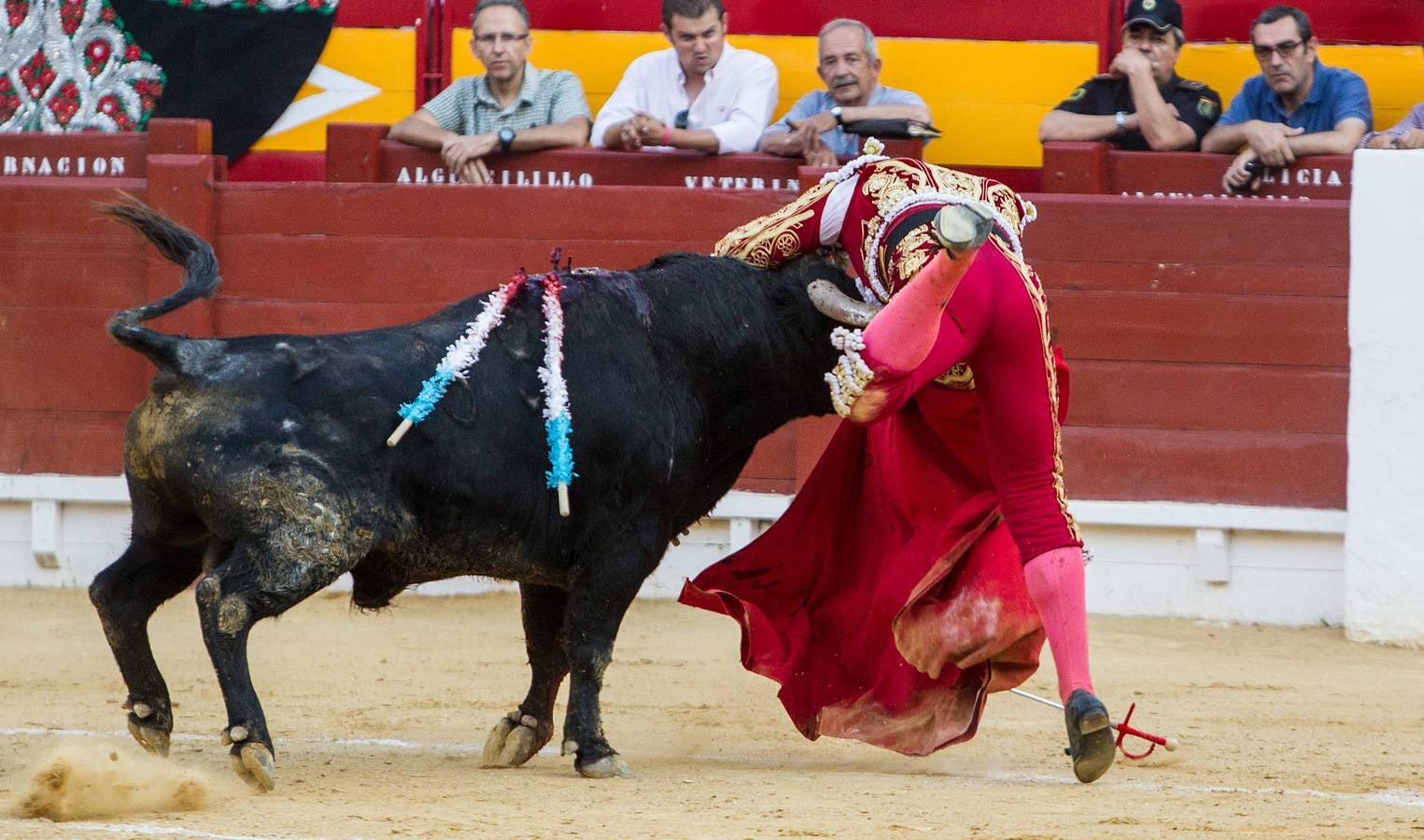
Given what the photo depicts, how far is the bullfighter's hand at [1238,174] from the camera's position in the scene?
6027mm

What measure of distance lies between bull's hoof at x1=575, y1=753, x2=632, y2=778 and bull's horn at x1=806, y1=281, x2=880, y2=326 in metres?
0.98

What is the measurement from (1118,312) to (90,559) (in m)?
3.48

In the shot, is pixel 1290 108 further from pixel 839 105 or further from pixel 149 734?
pixel 149 734

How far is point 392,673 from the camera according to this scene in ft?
17.1

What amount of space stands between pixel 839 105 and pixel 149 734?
11.4 feet

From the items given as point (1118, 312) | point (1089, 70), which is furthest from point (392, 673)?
point (1089, 70)

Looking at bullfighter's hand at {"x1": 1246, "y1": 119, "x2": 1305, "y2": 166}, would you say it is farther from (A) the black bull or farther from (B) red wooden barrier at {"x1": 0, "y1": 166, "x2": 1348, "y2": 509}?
(A) the black bull

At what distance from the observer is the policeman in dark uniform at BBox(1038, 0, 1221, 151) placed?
6.25 meters

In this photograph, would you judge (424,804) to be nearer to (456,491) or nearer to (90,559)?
(456,491)

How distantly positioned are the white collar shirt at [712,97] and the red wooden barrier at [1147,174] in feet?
3.21

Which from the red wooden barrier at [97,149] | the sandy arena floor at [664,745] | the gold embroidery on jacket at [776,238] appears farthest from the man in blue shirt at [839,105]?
the gold embroidery on jacket at [776,238]

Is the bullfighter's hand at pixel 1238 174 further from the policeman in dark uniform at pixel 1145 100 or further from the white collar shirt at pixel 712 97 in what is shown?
the white collar shirt at pixel 712 97

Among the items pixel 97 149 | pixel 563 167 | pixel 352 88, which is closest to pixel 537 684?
pixel 563 167

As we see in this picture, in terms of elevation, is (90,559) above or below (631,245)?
below
